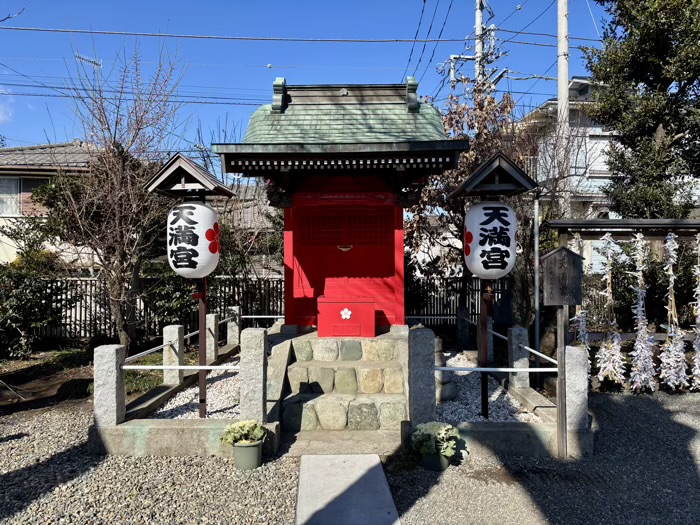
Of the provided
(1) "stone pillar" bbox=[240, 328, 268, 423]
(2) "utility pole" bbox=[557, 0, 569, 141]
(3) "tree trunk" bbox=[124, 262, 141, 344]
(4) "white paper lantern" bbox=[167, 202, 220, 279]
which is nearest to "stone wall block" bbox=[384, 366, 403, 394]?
(1) "stone pillar" bbox=[240, 328, 268, 423]

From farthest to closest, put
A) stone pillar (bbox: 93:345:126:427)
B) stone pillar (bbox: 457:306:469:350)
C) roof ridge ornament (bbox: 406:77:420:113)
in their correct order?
1. stone pillar (bbox: 457:306:469:350)
2. roof ridge ornament (bbox: 406:77:420:113)
3. stone pillar (bbox: 93:345:126:427)

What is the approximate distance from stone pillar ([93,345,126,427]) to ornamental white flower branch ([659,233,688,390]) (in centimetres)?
808

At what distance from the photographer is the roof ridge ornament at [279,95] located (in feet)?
27.5

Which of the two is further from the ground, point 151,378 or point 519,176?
point 519,176

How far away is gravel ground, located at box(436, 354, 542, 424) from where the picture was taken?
226 inches

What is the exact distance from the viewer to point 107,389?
488cm

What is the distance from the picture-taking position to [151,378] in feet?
26.1

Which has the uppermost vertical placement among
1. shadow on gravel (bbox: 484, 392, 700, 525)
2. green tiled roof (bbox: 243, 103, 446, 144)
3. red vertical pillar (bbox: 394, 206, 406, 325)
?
green tiled roof (bbox: 243, 103, 446, 144)

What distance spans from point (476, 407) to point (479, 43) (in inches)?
467

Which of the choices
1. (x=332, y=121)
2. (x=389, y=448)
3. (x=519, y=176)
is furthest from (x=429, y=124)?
(x=389, y=448)

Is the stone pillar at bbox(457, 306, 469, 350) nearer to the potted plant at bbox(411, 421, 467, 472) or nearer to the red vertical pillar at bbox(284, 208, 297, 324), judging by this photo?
the red vertical pillar at bbox(284, 208, 297, 324)

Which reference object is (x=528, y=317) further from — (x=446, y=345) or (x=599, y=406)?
(x=599, y=406)

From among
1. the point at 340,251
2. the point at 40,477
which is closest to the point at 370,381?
the point at 340,251

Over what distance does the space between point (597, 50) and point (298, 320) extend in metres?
8.97
